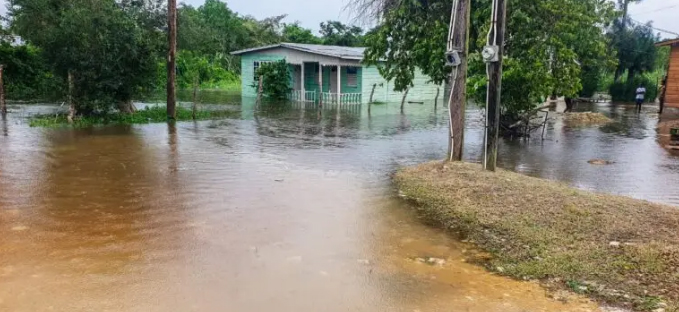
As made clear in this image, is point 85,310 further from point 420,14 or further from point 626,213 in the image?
point 420,14

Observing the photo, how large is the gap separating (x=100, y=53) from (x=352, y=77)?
1494cm

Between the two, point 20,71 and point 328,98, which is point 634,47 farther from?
point 20,71

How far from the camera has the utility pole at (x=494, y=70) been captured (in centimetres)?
879

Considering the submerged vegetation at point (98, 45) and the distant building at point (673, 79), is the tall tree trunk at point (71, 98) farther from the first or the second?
the distant building at point (673, 79)

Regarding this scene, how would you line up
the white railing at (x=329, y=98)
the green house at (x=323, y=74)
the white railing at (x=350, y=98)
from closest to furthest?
the green house at (x=323, y=74), the white railing at (x=329, y=98), the white railing at (x=350, y=98)

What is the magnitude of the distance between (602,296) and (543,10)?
312 inches

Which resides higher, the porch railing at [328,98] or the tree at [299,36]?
the tree at [299,36]

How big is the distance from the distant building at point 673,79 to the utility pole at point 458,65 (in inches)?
759

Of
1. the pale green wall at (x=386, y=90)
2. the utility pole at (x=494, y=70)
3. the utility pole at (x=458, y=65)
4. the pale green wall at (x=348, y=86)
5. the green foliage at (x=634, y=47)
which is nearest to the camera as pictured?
the utility pole at (x=494, y=70)

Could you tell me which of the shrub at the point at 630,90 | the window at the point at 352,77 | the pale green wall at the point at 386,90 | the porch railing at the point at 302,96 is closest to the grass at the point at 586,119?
the pale green wall at the point at 386,90

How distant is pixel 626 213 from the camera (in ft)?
21.1

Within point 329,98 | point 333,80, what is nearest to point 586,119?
point 329,98

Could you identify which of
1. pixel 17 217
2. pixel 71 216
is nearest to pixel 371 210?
pixel 71 216

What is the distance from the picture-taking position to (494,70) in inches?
355
